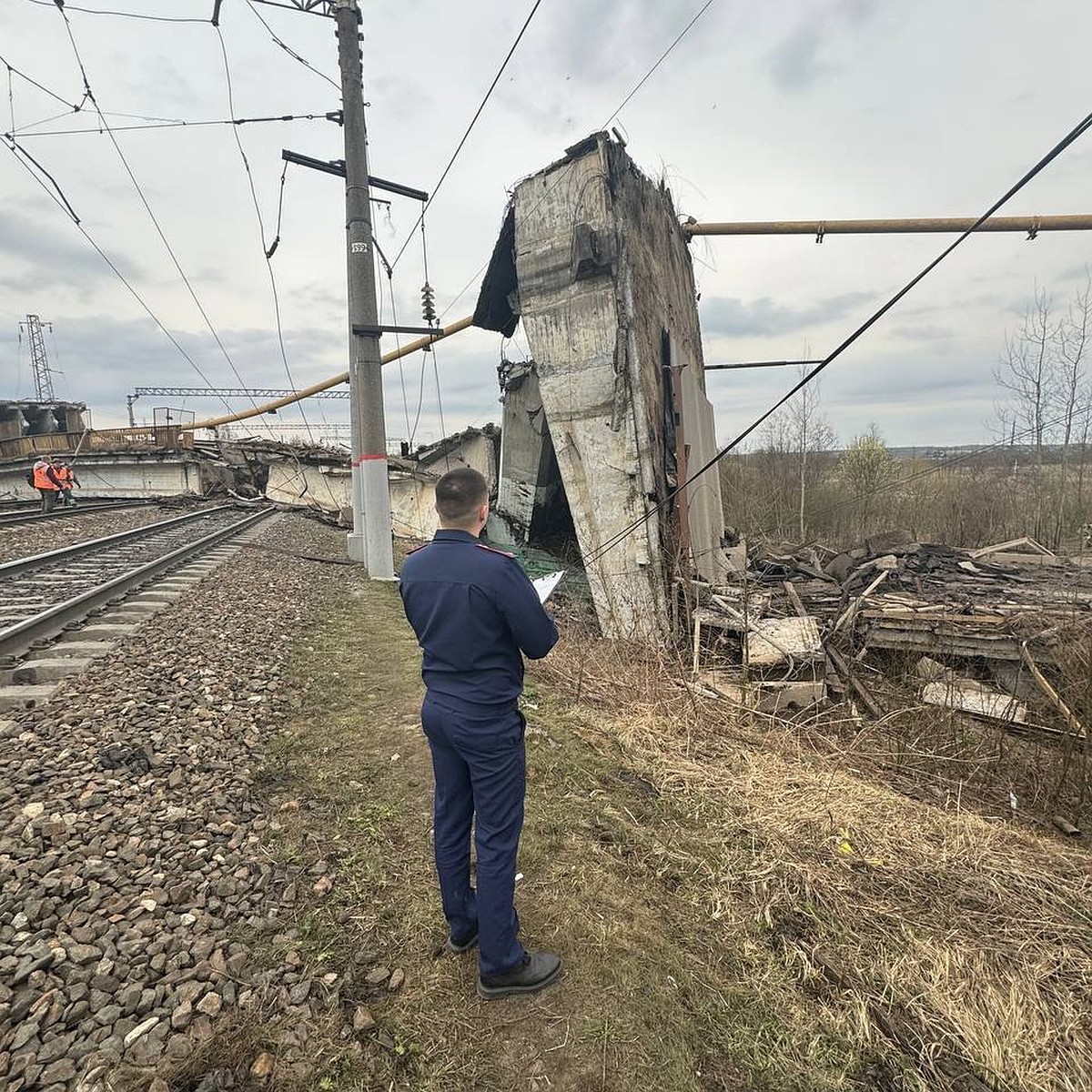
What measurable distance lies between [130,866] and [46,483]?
20641 mm

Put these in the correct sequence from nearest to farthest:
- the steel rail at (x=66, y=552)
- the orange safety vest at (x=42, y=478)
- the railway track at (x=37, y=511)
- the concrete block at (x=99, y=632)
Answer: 1. the concrete block at (x=99, y=632)
2. the steel rail at (x=66, y=552)
3. the railway track at (x=37, y=511)
4. the orange safety vest at (x=42, y=478)

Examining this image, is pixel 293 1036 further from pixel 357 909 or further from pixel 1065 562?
pixel 1065 562

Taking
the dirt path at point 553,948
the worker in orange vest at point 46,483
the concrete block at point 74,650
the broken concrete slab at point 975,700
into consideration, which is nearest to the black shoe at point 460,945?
the dirt path at point 553,948

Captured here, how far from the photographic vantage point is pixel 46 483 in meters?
18.1

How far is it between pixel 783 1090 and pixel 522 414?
410 inches

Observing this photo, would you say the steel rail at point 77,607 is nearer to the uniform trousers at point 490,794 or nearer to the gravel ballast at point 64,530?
the gravel ballast at point 64,530

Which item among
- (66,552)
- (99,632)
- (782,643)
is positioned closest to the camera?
(99,632)

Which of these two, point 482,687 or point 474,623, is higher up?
point 474,623

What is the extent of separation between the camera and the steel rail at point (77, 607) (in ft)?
17.0

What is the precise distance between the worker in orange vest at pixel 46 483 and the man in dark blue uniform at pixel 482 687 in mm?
21067

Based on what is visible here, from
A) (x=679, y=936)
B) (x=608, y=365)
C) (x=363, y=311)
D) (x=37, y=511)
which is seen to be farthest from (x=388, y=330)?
(x=37, y=511)

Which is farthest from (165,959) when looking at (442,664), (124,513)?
(124,513)

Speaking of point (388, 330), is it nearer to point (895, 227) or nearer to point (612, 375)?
point (612, 375)

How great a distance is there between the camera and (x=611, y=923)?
258cm
